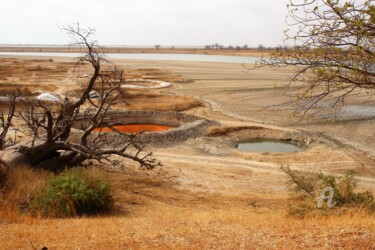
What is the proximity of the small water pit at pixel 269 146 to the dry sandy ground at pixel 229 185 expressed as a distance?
23.9 inches

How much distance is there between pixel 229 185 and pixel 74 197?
22.9ft

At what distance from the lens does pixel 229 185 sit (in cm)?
1510

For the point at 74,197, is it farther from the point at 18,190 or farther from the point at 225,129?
the point at 225,129

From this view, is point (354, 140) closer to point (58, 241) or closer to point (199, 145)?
point (199, 145)

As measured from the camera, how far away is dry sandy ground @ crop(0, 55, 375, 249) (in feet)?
22.7

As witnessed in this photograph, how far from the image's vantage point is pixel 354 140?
23.1 m

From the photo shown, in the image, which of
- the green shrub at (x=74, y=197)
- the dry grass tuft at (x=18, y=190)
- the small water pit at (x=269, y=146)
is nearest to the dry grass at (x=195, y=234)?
the dry grass tuft at (x=18, y=190)

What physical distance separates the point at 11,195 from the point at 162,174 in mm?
6961

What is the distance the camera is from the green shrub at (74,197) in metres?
9.68

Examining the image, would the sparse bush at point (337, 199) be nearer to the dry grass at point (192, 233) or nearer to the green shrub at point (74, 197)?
the dry grass at point (192, 233)

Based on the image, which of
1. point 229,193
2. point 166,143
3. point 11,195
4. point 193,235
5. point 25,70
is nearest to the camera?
point 193,235

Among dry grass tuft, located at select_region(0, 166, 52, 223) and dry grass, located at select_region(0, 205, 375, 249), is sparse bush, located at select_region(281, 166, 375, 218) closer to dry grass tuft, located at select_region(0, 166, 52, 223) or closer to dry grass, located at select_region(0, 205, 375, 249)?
dry grass, located at select_region(0, 205, 375, 249)

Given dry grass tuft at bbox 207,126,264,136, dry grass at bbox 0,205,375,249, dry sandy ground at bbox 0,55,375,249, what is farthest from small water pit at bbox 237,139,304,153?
dry grass at bbox 0,205,375,249

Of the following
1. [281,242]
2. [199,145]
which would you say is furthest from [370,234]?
[199,145]
